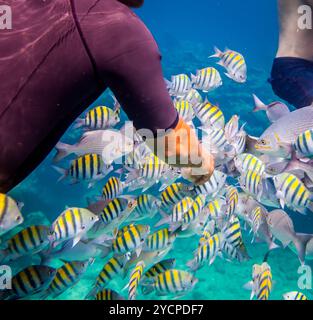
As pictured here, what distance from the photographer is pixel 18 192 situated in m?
10.9

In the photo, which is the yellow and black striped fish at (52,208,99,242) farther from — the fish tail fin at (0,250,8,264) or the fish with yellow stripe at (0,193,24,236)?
the fish with yellow stripe at (0,193,24,236)

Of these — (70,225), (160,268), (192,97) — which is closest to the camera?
(70,225)

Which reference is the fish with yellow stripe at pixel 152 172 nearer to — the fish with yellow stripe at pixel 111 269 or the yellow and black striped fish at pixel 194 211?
the yellow and black striped fish at pixel 194 211

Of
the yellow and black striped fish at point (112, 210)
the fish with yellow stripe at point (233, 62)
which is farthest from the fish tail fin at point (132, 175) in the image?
the fish with yellow stripe at point (233, 62)

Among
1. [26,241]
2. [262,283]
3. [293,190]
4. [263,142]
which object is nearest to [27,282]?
[26,241]

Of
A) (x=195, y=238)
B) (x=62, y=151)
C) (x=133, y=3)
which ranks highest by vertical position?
(x=133, y=3)

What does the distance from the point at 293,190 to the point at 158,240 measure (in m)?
1.39

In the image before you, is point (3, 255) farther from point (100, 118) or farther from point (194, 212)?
point (100, 118)

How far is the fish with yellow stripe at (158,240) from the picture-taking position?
3.44 m

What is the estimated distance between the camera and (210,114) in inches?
170

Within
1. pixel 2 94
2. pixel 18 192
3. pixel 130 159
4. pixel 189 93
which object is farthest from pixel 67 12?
pixel 18 192

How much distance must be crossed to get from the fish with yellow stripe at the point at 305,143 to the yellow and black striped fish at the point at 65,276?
84.7 inches

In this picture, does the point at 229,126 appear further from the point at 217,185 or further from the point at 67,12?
the point at 67,12

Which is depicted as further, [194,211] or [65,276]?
[194,211]
